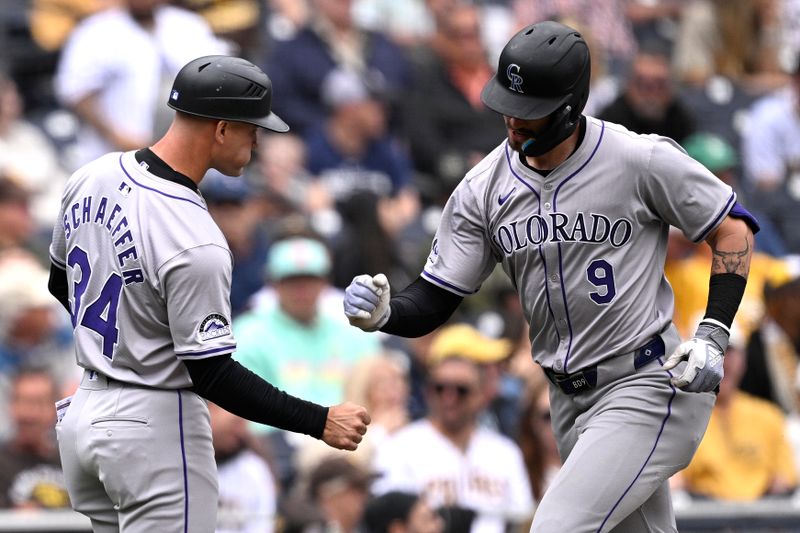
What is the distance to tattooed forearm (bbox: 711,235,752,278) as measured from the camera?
15.9ft

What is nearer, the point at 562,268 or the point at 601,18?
the point at 562,268

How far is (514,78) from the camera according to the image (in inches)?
193

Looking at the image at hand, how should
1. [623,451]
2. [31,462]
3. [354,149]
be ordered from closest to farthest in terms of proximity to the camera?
[623,451] → [31,462] → [354,149]

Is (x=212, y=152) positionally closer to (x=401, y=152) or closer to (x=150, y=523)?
(x=150, y=523)

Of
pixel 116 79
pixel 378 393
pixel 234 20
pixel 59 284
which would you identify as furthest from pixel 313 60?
pixel 59 284

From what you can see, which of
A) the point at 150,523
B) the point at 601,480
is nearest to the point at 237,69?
the point at 150,523

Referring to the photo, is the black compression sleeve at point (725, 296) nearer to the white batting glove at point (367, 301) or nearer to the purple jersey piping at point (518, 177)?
the purple jersey piping at point (518, 177)

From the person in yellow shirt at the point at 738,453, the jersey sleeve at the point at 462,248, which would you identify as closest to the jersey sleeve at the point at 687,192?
the jersey sleeve at the point at 462,248

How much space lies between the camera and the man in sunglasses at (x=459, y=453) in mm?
7551

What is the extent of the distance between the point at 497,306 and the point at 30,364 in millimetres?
3099

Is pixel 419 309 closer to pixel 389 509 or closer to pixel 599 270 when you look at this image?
pixel 599 270

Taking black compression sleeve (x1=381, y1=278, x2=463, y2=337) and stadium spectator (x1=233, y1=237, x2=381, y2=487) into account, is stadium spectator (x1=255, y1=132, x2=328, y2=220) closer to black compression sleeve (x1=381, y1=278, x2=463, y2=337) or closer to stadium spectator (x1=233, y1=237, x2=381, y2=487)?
stadium spectator (x1=233, y1=237, x2=381, y2=487)

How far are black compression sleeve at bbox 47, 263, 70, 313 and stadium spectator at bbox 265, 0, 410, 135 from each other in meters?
5.17

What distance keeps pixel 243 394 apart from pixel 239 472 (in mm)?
2760
